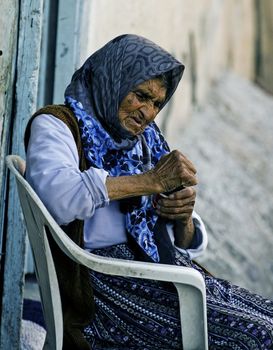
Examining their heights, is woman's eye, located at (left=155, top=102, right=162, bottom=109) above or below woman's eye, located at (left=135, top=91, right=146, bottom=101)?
below

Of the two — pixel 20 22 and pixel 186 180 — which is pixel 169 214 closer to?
pixel 186 180

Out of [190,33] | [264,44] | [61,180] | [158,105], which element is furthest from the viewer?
[264,44]

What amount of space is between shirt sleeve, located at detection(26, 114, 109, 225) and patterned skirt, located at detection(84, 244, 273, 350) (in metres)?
0.29

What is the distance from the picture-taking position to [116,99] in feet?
11.5

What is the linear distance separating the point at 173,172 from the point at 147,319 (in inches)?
18.0

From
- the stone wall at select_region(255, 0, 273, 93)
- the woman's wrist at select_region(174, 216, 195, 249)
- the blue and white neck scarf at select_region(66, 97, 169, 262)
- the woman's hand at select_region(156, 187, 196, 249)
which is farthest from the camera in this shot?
the stone wall at select_region(255, 0, 273, 93)

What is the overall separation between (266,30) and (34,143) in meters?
10.5

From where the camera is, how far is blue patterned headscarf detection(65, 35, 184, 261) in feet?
11.4

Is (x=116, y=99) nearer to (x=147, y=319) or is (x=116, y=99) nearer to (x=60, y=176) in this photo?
(x=60, y=176)

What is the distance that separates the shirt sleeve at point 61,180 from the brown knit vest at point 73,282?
10cm

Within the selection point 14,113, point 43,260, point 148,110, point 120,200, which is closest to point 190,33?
point 14,113

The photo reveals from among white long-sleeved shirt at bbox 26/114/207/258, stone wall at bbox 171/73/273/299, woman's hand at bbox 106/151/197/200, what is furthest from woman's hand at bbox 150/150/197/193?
stone wall at bbox 171/73/273/299

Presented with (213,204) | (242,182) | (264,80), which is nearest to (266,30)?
(264,80)

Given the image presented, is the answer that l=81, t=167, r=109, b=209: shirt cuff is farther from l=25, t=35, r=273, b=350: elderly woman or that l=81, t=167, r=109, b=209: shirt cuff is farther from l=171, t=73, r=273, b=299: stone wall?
l=171, t=73, r=273, b=299: stone wall
